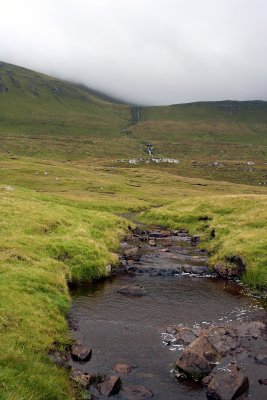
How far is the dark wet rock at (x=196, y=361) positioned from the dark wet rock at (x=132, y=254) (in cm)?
2241

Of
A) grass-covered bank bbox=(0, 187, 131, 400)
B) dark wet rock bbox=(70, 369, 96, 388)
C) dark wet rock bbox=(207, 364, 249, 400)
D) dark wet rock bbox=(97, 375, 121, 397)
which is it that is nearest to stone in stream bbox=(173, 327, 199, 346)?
dark wet rock bbox=(207, 364, 249, 400)

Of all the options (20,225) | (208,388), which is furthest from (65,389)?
(20,225)

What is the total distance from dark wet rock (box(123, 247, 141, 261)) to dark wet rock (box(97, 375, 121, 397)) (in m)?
25.3

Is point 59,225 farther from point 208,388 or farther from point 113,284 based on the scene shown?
point 208,388

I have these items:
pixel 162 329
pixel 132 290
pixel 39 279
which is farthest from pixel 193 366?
pixel 39 279

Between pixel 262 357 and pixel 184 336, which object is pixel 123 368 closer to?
pixel 184 336

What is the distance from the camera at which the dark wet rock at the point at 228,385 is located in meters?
19.8

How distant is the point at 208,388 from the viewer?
2042 cm

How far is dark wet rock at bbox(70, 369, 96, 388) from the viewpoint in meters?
20.4

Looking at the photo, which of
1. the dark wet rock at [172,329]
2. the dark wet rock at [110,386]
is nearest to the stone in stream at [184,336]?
the dark wet rock at [172,329]

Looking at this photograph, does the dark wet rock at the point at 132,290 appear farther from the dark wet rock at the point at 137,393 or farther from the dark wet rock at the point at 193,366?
the dark wet rock at the point at 137,393

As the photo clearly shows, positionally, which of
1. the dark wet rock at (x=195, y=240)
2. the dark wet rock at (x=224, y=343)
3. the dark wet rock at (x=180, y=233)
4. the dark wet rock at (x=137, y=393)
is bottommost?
the dark wet rock at (x=180, y=233)

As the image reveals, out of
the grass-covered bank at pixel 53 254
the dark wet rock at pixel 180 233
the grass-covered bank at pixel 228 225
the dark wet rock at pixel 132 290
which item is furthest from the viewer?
the dark wet rock at pixel 180 233

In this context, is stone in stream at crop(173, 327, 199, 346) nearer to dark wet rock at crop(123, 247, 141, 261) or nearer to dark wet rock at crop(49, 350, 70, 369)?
dark wet rock at crop(49, 350, 70, 369)
